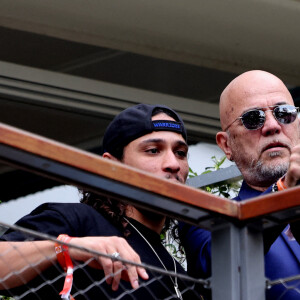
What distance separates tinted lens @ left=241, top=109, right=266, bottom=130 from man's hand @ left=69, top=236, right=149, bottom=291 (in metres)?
1.04

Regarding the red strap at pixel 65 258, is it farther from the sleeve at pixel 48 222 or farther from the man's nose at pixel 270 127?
the man's nose at pixel 270 127

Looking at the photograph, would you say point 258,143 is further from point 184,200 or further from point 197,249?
point 184,200

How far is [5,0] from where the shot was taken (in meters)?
5.48

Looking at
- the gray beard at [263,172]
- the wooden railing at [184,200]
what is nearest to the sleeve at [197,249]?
the gray beard at [263,172]

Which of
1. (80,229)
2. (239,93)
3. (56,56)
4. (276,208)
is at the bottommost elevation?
(276,208)

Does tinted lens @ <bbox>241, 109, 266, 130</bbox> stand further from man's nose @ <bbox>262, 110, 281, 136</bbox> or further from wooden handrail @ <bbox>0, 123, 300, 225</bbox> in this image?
wooden handrail @ <bbox>0, 123, 300, 225</bbox>

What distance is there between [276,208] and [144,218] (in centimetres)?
90

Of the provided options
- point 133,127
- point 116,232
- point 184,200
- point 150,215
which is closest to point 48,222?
point 116,232

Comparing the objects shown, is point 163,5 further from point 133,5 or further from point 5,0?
point 5,0

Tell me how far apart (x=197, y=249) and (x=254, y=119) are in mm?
547

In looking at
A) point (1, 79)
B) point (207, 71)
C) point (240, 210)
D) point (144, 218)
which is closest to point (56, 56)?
point (1, 79)

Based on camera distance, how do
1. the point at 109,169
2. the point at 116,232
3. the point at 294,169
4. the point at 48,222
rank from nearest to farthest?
the point at 109,169, the point at 294,169, the point at 48,222, the point at 116,232

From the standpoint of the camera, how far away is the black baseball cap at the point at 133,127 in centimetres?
302

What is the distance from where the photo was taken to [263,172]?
3111 mm
